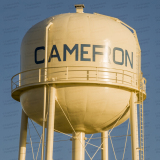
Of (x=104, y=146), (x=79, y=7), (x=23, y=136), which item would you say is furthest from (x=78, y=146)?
(x=79, y=7)

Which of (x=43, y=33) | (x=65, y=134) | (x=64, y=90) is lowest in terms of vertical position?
(x=65, y=134)

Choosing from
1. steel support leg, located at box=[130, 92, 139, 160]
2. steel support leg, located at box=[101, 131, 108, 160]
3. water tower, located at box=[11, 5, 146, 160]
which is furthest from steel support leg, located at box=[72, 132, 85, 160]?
steel support leg, located at box=[130, 92, 139, 160]

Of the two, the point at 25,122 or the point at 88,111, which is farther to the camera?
the point at 25,122

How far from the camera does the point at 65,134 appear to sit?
22.2 metres

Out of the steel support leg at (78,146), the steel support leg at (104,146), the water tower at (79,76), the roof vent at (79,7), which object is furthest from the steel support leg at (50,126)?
the roof vent at (79,7)

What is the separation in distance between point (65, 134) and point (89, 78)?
11.5 feet

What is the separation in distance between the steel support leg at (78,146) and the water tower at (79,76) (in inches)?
5.7

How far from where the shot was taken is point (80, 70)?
20250mm

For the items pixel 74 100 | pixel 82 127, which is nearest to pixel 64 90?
pixel 74 100

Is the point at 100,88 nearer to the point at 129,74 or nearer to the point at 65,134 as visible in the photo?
the point at 129,74

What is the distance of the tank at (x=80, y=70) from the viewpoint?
796 inches

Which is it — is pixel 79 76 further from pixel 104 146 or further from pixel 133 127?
pixel 104 146

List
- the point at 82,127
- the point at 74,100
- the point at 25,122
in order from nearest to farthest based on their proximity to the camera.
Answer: the point at 74,100
the point at 82,127
the point at 25,122

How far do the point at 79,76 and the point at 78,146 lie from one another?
3.87m
